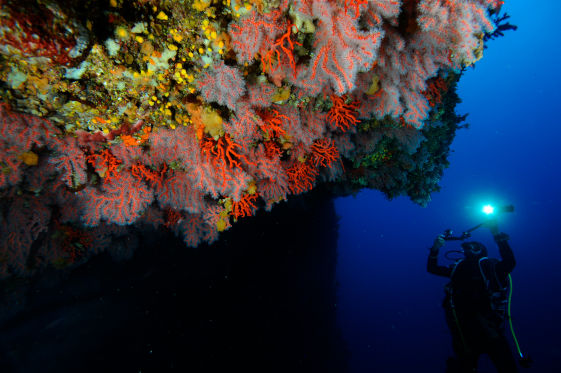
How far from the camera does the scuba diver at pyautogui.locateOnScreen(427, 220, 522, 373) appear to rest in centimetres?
627

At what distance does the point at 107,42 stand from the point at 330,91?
94.1 inches

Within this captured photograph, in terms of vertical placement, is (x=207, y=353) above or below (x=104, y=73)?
below

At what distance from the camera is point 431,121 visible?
15.4ft

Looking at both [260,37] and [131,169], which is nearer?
[260,37]

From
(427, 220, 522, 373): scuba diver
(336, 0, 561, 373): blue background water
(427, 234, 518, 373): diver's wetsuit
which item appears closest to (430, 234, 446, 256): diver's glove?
(427, 220, 522, 373): scuba diver

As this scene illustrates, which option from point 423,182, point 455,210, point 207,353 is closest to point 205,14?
point 423,182

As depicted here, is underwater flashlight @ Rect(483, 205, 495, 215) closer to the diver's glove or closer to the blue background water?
the diver's glove

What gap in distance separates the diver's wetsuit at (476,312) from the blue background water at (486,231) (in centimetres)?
1156

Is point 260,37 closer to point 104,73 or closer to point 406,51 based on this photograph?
point 104,73

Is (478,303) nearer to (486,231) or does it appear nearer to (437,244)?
(437,244)

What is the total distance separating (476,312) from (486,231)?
82.7 metres

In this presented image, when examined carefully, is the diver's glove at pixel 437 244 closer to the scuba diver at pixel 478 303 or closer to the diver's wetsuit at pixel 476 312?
the scuba diver at pixel 478 303

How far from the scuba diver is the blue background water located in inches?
460

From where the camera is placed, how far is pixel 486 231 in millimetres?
69125
